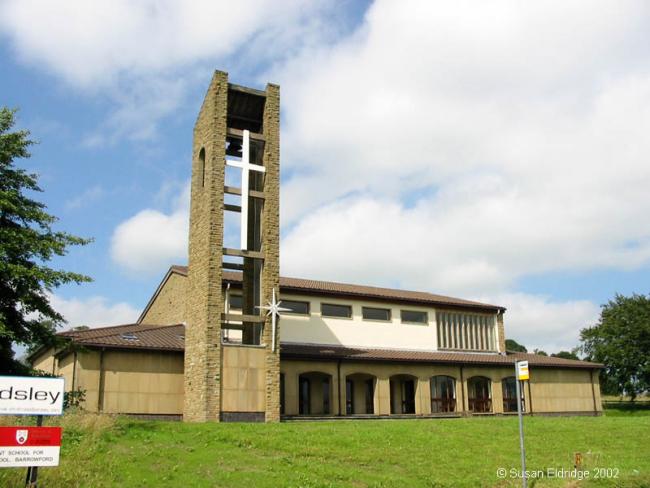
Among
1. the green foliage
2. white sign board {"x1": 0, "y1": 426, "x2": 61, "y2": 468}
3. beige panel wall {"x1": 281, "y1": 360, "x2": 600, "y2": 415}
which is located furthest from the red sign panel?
beige panel wall {"x1": 281, "y1": 360, "x2": 600, "y2": 415}

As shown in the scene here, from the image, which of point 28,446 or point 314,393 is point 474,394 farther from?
point 28,446

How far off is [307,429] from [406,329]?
687 inches

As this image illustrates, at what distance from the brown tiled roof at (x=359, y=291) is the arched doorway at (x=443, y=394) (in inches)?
186

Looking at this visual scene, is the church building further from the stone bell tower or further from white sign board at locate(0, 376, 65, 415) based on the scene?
white sign board at locate(0, 376, 65, 415)

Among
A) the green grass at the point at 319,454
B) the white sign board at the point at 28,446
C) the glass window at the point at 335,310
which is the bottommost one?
the green grass at the point at 319,454

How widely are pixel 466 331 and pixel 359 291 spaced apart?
26.8 ft

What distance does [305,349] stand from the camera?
111ft

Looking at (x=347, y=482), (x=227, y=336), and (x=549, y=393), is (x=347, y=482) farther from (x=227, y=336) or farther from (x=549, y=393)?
(x=549, y=393)

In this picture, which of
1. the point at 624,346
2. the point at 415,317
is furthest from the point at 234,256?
the point at 624,346

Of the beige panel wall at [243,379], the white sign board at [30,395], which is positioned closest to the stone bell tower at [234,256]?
the beige panel wall at [243,379]

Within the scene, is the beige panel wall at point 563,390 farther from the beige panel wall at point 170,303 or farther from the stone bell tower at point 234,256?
the beige panel wall at point 170,303

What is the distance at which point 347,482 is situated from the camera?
15.9 metres

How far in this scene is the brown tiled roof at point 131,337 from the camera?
27625mm

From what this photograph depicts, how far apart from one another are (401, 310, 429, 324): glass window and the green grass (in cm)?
1412
